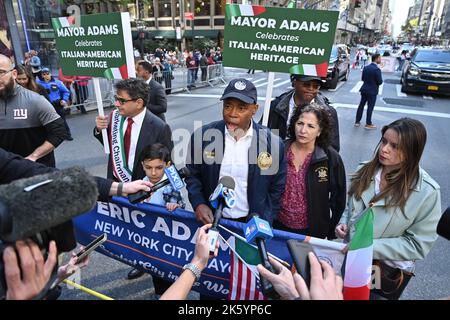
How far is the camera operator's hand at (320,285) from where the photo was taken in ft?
3.64

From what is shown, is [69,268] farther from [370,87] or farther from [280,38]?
[370,87]

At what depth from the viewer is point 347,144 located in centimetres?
711

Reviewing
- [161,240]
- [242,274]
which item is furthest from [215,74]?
[242,274]

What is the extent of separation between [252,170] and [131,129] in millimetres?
1362

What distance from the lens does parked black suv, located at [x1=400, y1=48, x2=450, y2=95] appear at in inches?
477

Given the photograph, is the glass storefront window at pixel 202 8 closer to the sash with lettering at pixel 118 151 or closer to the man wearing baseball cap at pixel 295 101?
the man wearing baseball cap at pixel 295 101

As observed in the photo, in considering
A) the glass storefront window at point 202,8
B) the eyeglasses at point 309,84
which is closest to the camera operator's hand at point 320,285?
the eyeglasses at point 309,84

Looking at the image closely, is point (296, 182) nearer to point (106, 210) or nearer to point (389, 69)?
point (106, 210)

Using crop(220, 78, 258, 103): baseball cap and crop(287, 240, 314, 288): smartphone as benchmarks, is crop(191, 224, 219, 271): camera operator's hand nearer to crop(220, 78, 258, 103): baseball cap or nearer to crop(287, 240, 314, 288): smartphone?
crop(287, 240, 314, 288): smartphone

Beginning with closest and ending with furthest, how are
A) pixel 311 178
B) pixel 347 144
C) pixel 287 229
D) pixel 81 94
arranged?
pixel 311 178 → pixel 287 229 → pixel 347 144 → pixel 81 94

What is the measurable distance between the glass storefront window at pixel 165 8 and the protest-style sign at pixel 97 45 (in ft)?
142

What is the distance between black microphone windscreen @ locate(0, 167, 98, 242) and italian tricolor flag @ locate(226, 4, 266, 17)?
7.34 ft

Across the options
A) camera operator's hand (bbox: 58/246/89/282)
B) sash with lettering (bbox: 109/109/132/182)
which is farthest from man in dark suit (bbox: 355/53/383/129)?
camera operator's hand (bbox: 58/246/89/282)

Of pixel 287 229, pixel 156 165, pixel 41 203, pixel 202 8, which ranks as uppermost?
pixel 202 8
